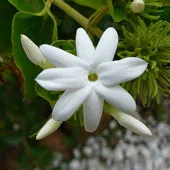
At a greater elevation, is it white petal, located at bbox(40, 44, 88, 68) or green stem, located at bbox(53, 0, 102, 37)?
white petal, located at bbox(40, 44, 88, 68)

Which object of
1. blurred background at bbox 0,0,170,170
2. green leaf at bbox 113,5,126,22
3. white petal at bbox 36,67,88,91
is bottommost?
blurred background at bbox 0,0,170,170

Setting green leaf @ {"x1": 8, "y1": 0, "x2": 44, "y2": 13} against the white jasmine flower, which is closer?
the white jasmine flower

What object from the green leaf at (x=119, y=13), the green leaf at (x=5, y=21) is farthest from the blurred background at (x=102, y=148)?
the green leaf at (x=119, y=13)

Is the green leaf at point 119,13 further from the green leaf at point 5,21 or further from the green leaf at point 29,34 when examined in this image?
the green leaf at point 5,21

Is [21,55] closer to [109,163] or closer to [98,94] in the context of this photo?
[98,94]

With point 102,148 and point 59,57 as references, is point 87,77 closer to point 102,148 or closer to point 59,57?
point 59,57

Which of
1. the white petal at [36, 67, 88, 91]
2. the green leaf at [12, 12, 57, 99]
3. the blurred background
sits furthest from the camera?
the blurred background

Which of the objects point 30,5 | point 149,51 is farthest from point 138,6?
point 30,5

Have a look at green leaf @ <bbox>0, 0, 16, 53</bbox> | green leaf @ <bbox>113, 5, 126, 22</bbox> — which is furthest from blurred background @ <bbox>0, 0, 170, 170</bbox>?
green leaf @ <bbox>113, 5, 126, 22</bbox>

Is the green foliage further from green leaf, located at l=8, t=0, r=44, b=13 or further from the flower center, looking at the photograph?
green leaf, located at l=8, t=0, r=44, b=13
